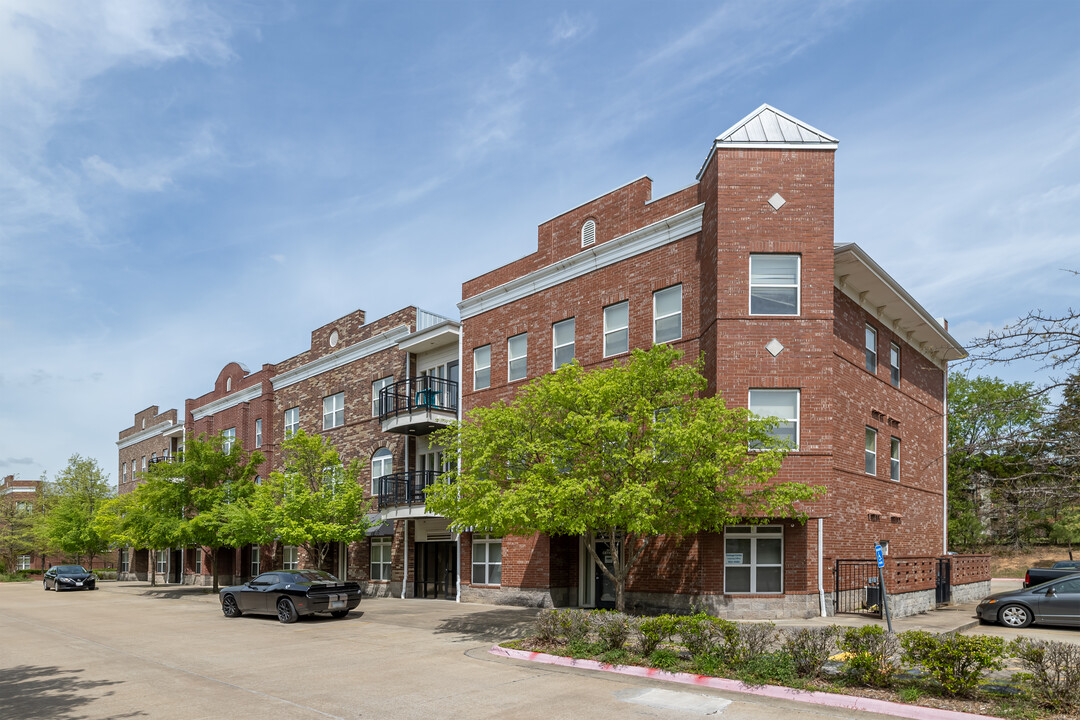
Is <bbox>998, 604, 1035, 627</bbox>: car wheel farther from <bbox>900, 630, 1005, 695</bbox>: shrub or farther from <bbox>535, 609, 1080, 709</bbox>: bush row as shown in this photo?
<bbox>900, 630, 1005, 695</bbox>: shrub

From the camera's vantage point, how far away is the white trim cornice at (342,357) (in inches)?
1291

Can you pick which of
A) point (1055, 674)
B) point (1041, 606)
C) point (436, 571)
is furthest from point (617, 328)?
point (1055, 674)

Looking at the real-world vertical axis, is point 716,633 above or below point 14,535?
above

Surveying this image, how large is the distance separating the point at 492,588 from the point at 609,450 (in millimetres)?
11619

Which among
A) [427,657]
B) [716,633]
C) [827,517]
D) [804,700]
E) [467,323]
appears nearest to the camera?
[804,700]

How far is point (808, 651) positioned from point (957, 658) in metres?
2.01

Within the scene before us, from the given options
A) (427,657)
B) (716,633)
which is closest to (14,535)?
(427,657)

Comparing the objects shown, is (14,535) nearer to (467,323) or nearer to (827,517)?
(467,323)

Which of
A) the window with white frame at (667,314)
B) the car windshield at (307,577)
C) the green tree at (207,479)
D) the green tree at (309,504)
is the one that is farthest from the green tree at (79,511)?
the window with white frame at (667,314)

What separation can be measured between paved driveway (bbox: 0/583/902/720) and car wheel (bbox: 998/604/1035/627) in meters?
11.6

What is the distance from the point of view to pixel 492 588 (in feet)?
85.5

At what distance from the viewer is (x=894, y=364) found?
87.7 ft

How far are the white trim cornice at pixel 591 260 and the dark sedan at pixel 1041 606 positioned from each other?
39.0 feet

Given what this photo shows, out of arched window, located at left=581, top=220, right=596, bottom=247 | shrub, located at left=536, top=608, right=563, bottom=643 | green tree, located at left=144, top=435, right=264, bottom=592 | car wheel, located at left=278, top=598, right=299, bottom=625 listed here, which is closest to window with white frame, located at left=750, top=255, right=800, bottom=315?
arched window, located at left=581, top=220, right=596, bottom=247
